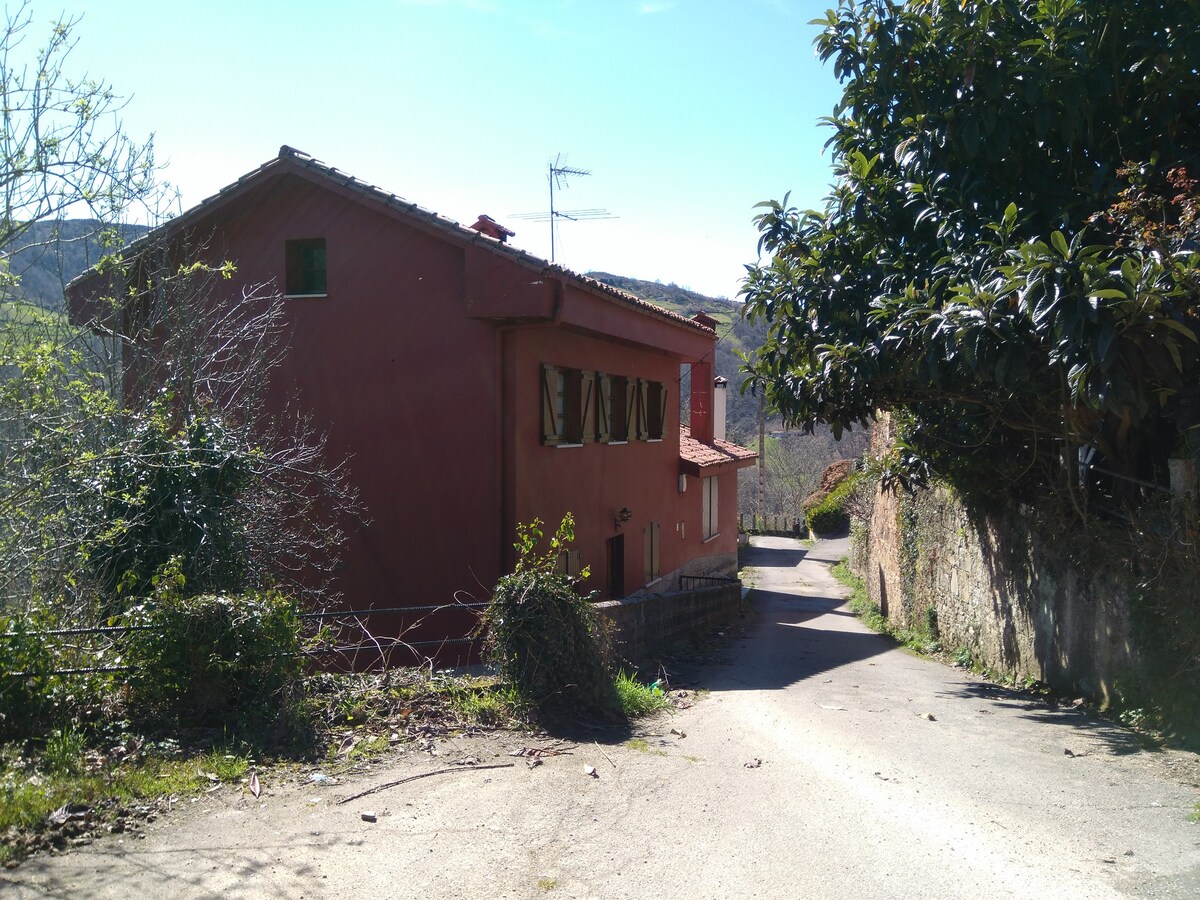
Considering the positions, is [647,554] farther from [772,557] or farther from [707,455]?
[772,557]

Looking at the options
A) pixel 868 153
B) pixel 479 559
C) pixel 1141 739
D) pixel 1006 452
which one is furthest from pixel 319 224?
pixel 1141 739

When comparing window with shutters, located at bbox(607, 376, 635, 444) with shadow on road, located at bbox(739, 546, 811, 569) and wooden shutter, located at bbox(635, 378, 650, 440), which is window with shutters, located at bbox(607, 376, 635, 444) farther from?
shadow on road, located at bbox(739, 546, 811, 569)

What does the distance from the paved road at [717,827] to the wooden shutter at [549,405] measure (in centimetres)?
635

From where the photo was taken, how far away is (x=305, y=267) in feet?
46.4

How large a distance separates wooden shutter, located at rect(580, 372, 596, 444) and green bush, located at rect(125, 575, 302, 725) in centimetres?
886

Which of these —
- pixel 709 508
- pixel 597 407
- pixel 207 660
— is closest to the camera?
pixel 207 660

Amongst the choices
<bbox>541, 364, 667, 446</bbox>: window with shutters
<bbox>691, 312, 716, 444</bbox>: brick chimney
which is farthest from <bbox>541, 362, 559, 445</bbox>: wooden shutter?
<bbox>691, 312, 716, 444</bbox>: brick chimney

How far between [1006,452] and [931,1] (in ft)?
16.6

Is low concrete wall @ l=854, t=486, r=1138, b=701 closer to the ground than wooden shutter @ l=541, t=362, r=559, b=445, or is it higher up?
closer to the ground

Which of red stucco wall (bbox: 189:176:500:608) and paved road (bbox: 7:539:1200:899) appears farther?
red stucco wall (bbox: 189:176:500:608)

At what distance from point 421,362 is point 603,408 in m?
3.77

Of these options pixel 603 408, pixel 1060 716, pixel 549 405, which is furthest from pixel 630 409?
pixel 1060 716

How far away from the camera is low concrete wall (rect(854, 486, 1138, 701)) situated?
9078 millimetres

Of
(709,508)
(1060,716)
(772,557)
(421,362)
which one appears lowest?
(772,557)
